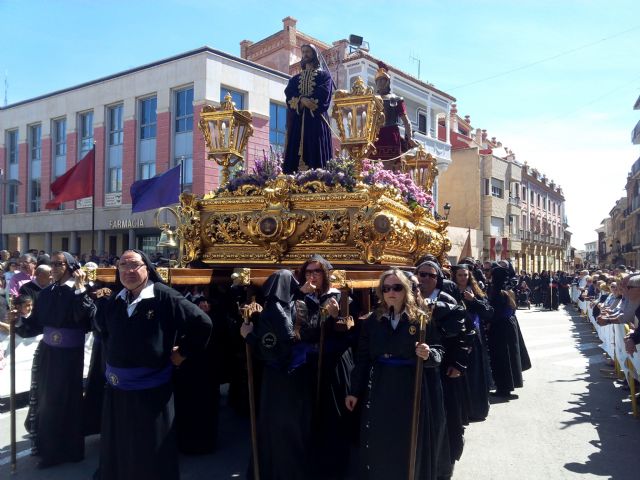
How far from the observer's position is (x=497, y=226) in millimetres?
40344

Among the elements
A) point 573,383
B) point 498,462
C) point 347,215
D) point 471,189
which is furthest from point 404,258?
point 471,189

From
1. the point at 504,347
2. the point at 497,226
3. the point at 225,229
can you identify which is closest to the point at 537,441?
the point at 504,347

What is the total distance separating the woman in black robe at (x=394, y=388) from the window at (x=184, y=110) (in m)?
19.2

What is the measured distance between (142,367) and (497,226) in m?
39.5

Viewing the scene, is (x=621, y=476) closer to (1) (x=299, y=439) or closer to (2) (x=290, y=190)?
(1) (x=299, y=439)

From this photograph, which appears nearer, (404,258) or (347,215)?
(347,215)

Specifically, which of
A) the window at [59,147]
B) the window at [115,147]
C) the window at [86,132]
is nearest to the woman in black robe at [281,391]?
the window at [115,147]

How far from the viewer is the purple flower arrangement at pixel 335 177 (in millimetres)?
5361

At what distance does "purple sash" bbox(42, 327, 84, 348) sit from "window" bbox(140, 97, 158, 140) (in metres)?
19.1

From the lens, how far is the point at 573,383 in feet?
27.9

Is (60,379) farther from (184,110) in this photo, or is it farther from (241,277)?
(184,110)

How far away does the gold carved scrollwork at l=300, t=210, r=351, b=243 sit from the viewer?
5134 mm

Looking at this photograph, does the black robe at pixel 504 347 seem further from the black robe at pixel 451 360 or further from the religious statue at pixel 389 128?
the black robe at pixel 451 360

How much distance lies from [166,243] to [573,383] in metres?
6.61
